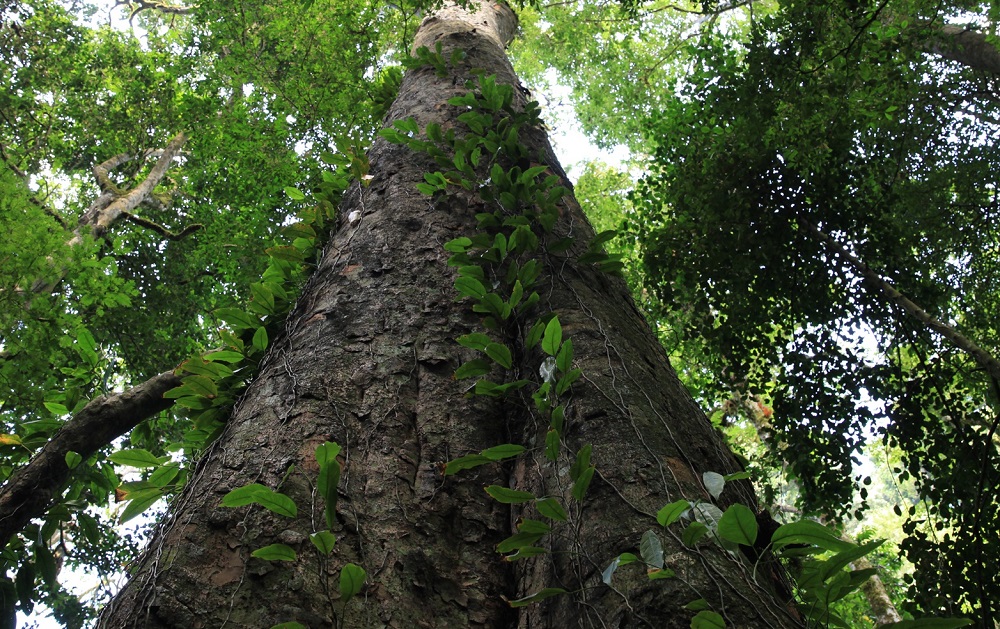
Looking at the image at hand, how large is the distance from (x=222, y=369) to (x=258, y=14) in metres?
6.75

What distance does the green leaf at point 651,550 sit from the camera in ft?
3.23

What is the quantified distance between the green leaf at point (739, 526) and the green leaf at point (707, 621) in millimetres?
118

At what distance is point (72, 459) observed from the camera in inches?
70.3

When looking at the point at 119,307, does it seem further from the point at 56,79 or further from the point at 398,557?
the point at 398,557

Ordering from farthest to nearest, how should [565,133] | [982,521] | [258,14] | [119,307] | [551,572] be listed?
1. [565,133]
2. [258,14]
3. [119,307]
4. [982,521]
5. [551,572]

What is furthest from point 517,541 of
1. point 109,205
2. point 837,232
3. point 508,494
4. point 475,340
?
point 109,205

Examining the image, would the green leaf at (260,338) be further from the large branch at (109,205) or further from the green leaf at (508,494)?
the large branch at (109,205)

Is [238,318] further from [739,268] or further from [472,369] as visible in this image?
[739,268]

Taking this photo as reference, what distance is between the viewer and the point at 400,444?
1.40 metres

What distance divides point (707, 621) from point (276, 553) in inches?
26.6

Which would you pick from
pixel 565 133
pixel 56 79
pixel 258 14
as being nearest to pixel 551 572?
pixel 258 14

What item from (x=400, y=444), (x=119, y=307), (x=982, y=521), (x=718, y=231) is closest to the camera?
(x=400, y=444)

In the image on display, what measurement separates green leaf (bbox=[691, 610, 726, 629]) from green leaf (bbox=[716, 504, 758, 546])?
4.6 inches

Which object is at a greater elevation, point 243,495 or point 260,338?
point 260,338
